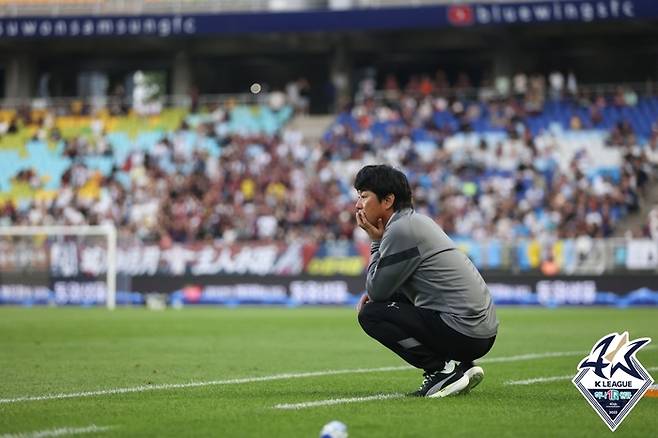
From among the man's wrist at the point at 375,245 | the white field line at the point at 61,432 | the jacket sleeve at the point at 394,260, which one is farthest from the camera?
the man's wrist at the point at 375,245

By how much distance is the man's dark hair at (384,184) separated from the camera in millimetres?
8633

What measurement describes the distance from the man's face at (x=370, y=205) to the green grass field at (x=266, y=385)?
53.3 inches

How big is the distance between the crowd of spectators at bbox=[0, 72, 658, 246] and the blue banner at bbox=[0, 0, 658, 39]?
2299 millimetres

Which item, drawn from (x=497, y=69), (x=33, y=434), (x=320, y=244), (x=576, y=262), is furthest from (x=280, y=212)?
(x=33, y=434)

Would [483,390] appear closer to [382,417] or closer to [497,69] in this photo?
[382,417]

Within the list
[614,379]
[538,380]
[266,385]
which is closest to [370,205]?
[266,385]

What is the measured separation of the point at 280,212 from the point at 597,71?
16.4m

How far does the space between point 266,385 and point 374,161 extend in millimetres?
29101

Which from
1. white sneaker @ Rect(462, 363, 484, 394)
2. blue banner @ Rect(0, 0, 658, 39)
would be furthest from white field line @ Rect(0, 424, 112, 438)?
blue banner @ Rect(0, 0, 658, 39)

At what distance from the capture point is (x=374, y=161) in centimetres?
3891

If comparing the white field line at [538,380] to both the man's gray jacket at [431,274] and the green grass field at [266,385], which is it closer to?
the green grass field at [266,385]

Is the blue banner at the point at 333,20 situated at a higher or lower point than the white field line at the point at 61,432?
higher

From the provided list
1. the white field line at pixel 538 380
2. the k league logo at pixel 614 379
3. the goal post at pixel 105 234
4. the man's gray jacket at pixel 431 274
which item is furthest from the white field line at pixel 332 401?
the goal post at pixel 105 234

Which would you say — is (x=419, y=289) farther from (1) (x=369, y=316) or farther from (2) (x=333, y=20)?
(2) (x=333, y=20)
